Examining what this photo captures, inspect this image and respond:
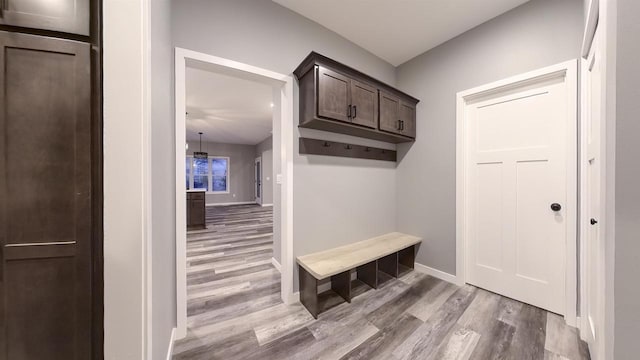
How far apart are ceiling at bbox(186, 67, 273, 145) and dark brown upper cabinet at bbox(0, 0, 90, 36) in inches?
59.8

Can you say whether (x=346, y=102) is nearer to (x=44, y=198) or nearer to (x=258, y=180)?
(x=44, y=198)

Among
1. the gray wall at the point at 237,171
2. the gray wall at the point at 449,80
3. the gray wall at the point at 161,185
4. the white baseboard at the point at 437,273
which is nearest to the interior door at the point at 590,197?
the gray wall at the point at 449,80

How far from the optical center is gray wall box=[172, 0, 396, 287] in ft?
5.22

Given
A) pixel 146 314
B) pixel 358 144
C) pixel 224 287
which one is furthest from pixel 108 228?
pixel 358 144


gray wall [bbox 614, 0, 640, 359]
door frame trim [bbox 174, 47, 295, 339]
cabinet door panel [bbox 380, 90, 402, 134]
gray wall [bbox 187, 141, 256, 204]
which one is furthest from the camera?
gray wall [bbox 187, 141, 256, 204]

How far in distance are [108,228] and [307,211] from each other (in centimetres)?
145

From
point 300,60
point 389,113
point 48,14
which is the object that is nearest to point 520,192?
point 389,113

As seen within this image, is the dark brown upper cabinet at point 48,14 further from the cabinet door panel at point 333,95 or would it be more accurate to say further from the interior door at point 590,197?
the interior door at point 590,197

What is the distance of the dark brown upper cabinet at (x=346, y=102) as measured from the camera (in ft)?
5.82

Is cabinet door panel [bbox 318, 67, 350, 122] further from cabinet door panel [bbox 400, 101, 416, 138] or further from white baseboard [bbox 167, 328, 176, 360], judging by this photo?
white baseboard [bbox 167, 328, 176, 360]

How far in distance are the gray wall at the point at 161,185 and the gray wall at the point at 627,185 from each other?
1.79 m

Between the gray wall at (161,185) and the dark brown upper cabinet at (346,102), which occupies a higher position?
the dark brown upper cabinet at (346,102)

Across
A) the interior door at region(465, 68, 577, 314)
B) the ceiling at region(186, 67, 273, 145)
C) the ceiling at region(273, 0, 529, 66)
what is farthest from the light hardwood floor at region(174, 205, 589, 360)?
the ceiling at region(273, 0, 529, 66)

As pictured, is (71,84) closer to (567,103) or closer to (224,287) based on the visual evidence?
(224,287)
